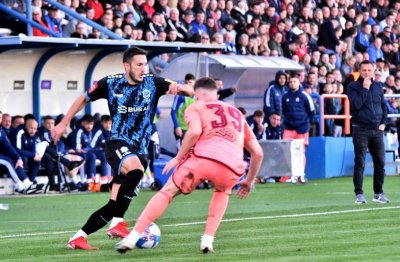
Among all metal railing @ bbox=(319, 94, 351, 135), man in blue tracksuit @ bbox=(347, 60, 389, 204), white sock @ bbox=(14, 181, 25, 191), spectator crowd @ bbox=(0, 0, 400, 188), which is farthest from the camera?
metal railing @ bbox=(319, 94, 351, 135)

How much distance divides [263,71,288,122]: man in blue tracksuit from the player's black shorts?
47.3ft

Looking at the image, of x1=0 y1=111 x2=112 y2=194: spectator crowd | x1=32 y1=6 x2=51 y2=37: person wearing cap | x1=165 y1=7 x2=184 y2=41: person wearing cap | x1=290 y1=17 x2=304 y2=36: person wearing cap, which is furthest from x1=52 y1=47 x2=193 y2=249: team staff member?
x1=290 y1=17 x2=304 y2=36: person wearing cap

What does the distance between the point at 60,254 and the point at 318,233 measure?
2950mm

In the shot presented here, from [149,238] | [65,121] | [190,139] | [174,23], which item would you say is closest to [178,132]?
[174,23]

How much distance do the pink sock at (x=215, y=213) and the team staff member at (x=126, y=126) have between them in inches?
44.3

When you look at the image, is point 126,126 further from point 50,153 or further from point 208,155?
point 50,153

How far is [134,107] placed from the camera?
12.8 metres

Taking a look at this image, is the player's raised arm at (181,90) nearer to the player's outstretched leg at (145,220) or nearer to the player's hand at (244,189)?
the player's hand at (244,189)

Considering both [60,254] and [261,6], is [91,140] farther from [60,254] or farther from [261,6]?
[60,254]

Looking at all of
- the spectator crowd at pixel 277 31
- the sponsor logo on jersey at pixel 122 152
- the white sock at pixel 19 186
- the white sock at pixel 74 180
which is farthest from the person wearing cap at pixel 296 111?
the sponsor logo on jersey at pixel 122 152

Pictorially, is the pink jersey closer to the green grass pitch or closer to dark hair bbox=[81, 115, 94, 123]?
Answer: the green grass pitch

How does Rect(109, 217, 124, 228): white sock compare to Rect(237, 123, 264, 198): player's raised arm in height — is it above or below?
below

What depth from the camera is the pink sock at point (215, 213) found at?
38.1 feet

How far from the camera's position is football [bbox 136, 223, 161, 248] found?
12.3 m
